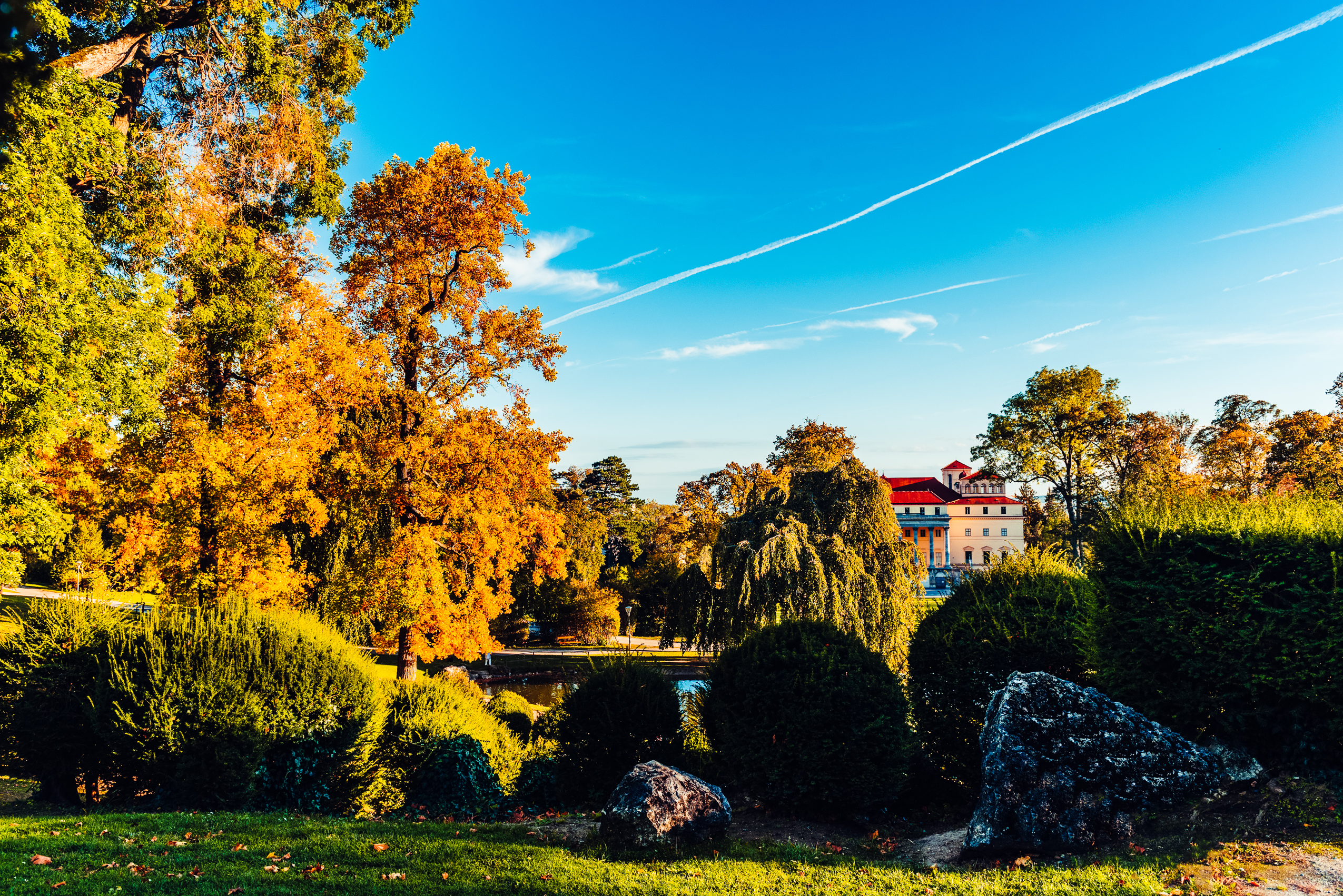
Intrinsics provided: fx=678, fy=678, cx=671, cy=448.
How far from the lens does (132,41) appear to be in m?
13.3

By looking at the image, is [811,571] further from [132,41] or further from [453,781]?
[132,41]

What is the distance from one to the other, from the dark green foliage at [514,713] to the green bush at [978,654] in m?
7.17

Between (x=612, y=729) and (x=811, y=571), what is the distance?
6.29m

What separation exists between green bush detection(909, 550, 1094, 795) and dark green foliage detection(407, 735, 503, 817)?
582cm

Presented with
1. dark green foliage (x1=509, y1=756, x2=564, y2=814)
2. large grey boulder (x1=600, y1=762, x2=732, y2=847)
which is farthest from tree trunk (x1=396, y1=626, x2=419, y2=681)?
large grey boulder (x1=600, y1=762, x2=732, y2=847)

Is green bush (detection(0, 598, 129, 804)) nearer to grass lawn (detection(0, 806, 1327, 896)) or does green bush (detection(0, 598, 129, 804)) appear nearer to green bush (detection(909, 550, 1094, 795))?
grass lawn (detection(0, 806, 1327, 896))

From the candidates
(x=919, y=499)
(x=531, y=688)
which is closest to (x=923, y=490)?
(x=919, y=499)

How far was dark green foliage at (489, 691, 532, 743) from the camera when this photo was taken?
13023mm

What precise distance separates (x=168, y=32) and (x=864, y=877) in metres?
19.1

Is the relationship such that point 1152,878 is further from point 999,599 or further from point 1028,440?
point 1028,440

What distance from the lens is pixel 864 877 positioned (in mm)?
5449

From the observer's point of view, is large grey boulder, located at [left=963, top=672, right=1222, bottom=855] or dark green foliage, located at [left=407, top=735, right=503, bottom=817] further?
dark green foliage, located at [left=407, top=735, right=503, bottom=817]

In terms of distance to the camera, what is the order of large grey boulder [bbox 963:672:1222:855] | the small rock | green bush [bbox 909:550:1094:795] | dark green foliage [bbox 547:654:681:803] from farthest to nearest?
dark green foliage [bbox 547:654:681:803] < green bush [bbox 909:550:1094:795] < the small rock < large grey boulder [bbox 963:672:1222:855]

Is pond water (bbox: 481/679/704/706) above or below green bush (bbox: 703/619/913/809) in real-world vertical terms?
below
